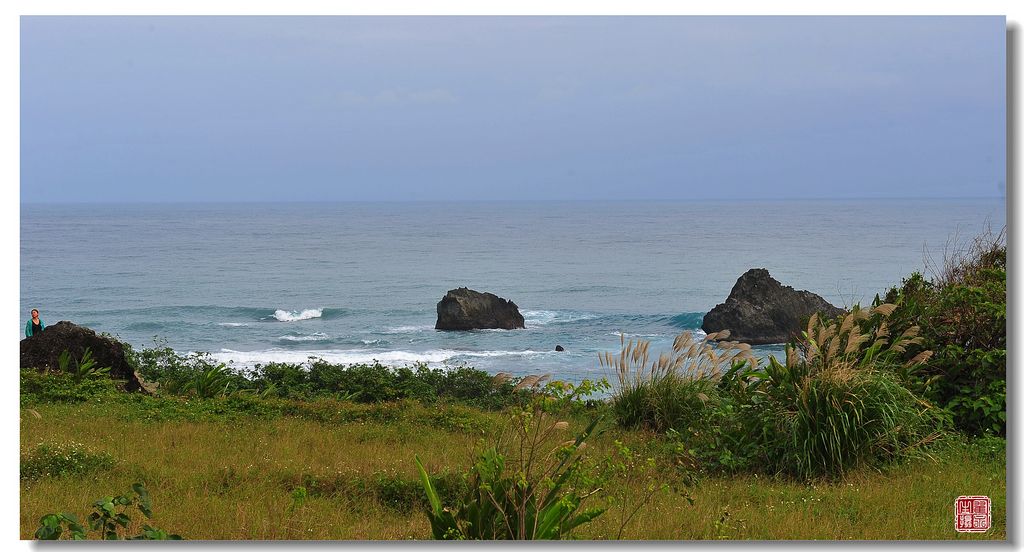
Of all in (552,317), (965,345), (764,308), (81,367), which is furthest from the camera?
(552,317)

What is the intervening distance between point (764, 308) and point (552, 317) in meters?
10.5

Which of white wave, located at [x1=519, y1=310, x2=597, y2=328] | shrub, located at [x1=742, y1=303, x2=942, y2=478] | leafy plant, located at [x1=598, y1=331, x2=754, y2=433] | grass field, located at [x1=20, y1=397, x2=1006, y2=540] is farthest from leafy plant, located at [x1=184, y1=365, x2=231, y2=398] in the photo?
white wave, located at [x1=519, y1=310, x2=597, y2=328]

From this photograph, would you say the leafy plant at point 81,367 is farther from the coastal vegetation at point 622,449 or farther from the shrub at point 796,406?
the shrub at point 796,406

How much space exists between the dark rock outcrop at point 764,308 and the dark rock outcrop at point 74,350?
16.9 meters

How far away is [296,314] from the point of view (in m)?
34.3

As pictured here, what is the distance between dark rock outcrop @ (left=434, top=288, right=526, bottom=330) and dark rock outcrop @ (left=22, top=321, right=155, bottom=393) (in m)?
18.0

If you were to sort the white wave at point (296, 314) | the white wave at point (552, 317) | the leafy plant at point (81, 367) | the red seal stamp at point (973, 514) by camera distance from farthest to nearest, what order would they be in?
the white wave at point (296, 314) → the white wave at point (552, 317) → the leafy plant at point (81, 367) → the red seal stamp at point (973, 514)

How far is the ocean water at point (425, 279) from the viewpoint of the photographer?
27.7m

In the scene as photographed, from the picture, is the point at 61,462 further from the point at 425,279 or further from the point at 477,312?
the point at 425,279

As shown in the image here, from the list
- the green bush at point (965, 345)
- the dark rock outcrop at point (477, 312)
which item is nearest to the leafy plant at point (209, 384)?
the green bush at point (965, 345)

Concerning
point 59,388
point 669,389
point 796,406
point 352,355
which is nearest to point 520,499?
point 796,406

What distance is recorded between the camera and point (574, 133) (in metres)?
15.9
